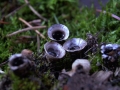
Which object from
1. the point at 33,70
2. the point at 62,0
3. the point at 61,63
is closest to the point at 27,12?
the point at 62,0

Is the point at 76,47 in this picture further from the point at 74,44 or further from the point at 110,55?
the point at 110,55

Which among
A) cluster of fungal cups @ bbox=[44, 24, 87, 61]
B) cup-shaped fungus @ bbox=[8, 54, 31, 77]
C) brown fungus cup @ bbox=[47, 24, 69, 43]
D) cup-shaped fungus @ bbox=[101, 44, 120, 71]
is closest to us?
cup-shaped fungus @ bbox=[8, 54, 31, 77]

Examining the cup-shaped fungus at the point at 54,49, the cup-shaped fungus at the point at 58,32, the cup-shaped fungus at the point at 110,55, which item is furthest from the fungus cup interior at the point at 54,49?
the cup-shaped fungus at the point at 110,55

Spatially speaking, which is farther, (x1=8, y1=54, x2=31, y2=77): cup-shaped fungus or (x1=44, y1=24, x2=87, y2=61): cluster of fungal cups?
(x1=44, y1=24, x2=87, y2=61): cluster of fungal cups

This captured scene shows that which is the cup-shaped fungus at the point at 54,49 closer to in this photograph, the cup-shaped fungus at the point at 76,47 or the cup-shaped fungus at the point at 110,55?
the cup-shaped fungus at the point at 76,47

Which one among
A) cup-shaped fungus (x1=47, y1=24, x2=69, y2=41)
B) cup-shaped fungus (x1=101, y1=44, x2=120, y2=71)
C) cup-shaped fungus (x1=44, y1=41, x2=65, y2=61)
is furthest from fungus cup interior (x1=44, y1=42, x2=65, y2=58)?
cup-shaped fungus (x1=101, y1=44, x2=120, y2=71)

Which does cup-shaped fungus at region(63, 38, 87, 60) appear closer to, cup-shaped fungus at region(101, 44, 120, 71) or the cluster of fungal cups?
the cluster of fungal cups
